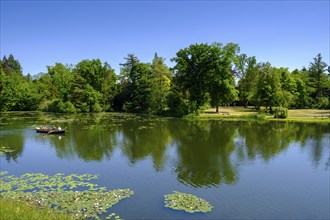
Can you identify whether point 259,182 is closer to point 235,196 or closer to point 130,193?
point 235,196

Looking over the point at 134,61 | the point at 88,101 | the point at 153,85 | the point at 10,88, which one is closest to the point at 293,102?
the point at 153,85

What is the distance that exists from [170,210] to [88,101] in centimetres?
7661

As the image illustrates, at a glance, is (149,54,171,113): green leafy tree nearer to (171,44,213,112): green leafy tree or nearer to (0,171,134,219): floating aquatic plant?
(171,44,213,112): green leafy tree

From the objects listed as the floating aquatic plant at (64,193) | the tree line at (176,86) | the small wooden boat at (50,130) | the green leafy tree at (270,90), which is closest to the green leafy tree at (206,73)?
the tree line at (176,86)

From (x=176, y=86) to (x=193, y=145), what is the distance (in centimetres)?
4806

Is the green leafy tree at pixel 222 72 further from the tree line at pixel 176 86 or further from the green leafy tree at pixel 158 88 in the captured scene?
the green leafy tree at pixel 158 88

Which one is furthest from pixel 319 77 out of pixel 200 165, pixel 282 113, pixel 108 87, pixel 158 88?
pixel 200 165

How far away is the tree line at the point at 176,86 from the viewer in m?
71.7

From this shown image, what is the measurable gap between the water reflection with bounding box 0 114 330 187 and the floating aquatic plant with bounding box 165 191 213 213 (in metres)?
3.05

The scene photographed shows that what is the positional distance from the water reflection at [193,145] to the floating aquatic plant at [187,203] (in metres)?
3.05

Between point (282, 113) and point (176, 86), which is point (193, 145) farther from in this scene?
point (176, 86)

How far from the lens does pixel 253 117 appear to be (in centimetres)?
6425

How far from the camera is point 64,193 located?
18.8m

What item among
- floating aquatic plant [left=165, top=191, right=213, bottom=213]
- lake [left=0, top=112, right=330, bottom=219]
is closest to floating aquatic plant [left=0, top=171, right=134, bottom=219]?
lake [left=0, top=112, right=330, bottom=219]
